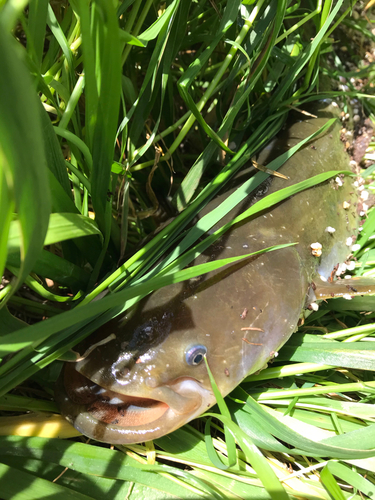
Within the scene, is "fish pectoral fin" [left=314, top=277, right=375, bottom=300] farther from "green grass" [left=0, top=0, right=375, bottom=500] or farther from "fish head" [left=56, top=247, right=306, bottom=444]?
"fish head" [left=56, top=247, right=306, bottom=444]

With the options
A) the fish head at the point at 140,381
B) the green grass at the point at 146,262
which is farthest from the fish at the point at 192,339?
the green grass at the point at 146,262

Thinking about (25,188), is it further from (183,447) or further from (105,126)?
(183,447)

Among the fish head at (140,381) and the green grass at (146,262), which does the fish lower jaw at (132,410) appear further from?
the green grass at (146,262)

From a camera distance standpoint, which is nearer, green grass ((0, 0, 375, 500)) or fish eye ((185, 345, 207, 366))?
green grass ((0, 0, 375, 500))

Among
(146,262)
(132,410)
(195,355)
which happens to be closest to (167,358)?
(195,355)

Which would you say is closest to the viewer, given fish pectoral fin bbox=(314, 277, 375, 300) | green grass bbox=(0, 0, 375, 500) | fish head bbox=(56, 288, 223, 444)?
green grass bbox=(0, 0, 375, 500)

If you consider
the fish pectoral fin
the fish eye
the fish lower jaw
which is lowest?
the fish lower jaw

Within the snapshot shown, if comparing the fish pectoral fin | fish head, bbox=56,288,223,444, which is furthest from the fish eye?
the fish pectoral fin

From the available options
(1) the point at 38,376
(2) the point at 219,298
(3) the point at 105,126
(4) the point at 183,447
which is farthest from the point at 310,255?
(1) the point at 38,376

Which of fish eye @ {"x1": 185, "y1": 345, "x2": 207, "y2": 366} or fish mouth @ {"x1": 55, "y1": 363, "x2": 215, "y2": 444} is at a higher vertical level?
fish eye @ {"x1": 185, "y1": 345, "x2": 207, "y2": 366}
